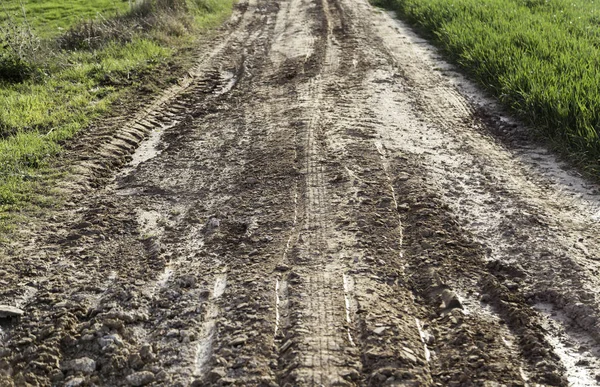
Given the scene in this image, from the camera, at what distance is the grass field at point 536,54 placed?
743 cm

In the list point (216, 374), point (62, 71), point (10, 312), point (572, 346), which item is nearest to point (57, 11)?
point (62, 71)

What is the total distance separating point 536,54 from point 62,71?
283 inches

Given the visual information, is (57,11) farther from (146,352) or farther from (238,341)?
(238,341)

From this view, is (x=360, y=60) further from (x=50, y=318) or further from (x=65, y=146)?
(x=50, y=318)

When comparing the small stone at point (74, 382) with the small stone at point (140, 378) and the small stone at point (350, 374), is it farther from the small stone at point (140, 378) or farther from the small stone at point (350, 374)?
the small stone at point (350, 374)

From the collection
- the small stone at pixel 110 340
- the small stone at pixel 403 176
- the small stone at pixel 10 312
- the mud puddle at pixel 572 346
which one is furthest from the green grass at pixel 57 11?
the mud puddle at pixel 572 346

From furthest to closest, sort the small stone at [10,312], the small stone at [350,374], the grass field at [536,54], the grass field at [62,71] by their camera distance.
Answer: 1. the grass field at [536,54]
2. the grass field at [62,71]
3. the small stone at [10,312]
4. the small stone at [350,374]

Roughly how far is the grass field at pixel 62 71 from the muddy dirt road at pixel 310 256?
1.65ft

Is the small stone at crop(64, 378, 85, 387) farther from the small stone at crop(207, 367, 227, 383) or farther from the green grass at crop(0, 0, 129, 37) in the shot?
the green grass at crop(0, 0, 129, 37)

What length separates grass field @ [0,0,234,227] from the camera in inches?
280

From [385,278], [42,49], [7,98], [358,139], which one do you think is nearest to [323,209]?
[385,278]

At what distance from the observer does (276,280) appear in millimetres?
4754

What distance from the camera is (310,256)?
5043 mm

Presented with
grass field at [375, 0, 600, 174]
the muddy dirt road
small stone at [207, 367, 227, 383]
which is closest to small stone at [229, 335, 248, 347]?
the muddy dirt road
